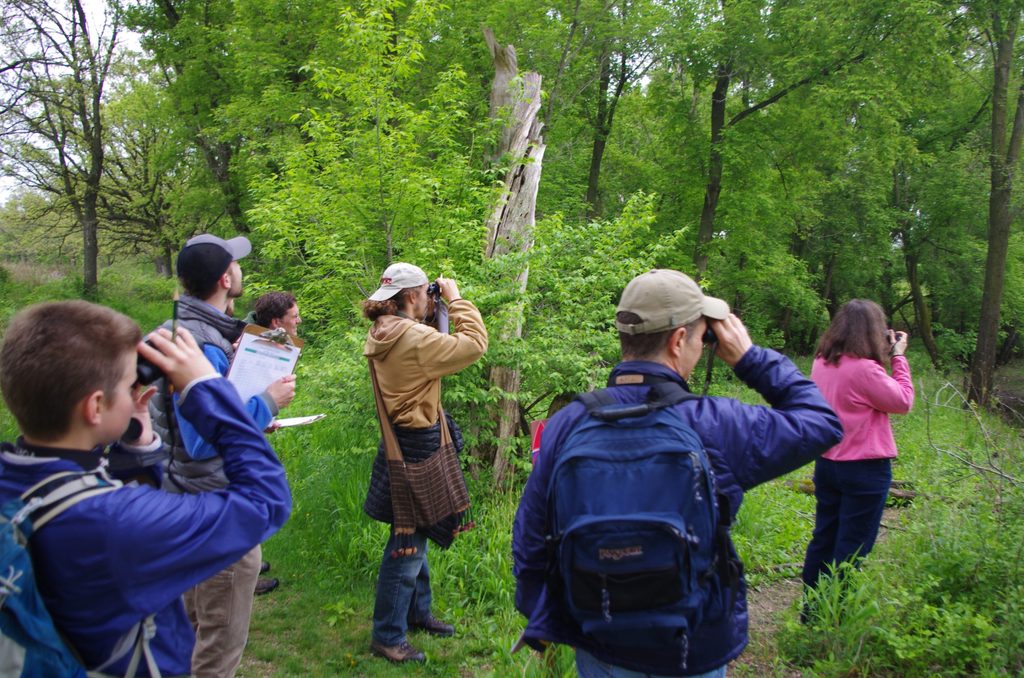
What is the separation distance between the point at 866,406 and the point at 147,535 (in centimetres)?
351

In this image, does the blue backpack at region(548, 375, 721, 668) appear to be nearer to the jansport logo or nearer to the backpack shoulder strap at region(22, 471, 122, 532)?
the jansport logo

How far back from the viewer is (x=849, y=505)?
3.76 m

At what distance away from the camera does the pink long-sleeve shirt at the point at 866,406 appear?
3635 millimetres

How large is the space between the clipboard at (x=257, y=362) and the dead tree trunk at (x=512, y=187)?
2945 mm

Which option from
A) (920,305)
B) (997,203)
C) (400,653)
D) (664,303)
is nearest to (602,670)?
(664,303)

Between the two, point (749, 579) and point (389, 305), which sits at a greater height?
point (389, 305)

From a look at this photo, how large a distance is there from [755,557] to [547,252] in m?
2.87

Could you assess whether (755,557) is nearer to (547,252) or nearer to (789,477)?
(547,252)

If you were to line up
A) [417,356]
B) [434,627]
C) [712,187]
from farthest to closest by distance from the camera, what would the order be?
[712,187] → [434,627] → [417,356]

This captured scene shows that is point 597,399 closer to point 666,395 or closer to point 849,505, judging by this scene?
point 666,395

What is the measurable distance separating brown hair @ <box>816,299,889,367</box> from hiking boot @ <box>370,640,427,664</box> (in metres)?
2.80

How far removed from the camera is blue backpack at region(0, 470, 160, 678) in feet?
4.30

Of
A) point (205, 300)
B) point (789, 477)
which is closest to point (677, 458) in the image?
point (205, 300)

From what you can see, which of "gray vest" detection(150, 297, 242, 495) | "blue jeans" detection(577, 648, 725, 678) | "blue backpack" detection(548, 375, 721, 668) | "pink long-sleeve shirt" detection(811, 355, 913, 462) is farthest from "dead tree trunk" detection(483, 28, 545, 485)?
"blue backpack" detection(548, 375, 721, 668)
